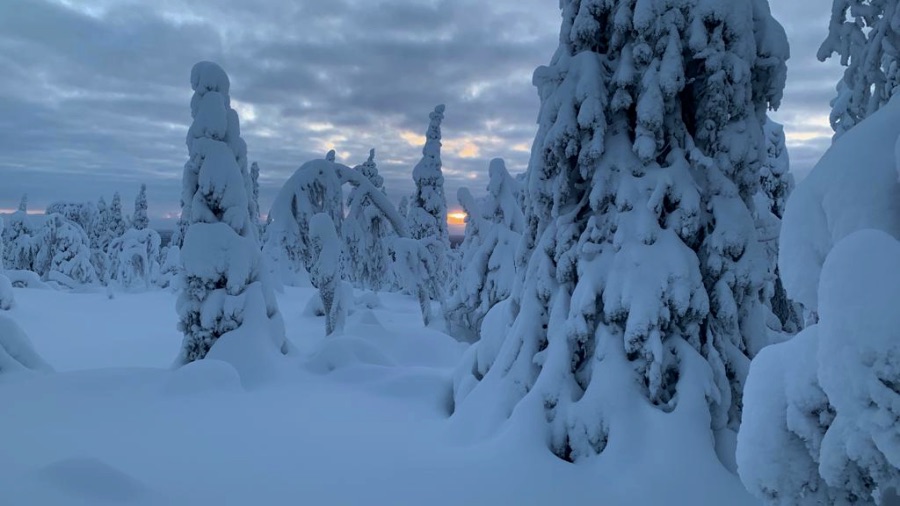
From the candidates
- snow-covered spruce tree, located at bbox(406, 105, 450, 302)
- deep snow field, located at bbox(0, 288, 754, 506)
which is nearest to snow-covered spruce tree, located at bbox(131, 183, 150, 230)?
snow-covered spruce tree, located at bbox(406, 105, 450, 302)

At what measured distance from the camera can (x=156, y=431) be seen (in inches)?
253

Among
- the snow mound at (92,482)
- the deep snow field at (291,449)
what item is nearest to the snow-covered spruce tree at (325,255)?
the deep snow field at (291,449)

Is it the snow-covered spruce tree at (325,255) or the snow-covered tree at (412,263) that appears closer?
the snow-covered spruce tree at (325,255)

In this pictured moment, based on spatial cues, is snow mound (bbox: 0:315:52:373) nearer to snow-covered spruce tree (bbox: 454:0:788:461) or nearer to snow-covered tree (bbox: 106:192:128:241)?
snow-covered spruce tree (bbox: 454:0:788:461)

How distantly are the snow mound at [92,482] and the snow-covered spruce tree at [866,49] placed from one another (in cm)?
870

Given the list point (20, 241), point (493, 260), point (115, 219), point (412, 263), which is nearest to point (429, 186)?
point (493, 260)

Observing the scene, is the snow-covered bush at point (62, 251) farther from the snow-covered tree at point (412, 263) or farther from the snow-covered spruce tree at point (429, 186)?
the snow-covered tree at point (412, 263)

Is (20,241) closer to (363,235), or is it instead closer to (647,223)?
(363,235)

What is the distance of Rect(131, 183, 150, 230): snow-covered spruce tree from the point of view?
47.9 metres

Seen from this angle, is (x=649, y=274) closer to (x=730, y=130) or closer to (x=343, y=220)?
(x=730, y=130)

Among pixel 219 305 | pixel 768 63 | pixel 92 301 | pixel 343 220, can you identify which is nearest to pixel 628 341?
pixel 768 63

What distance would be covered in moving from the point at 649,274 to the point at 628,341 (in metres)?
0.75

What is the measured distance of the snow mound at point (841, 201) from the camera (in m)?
2.17

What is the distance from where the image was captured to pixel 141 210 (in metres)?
48.8
